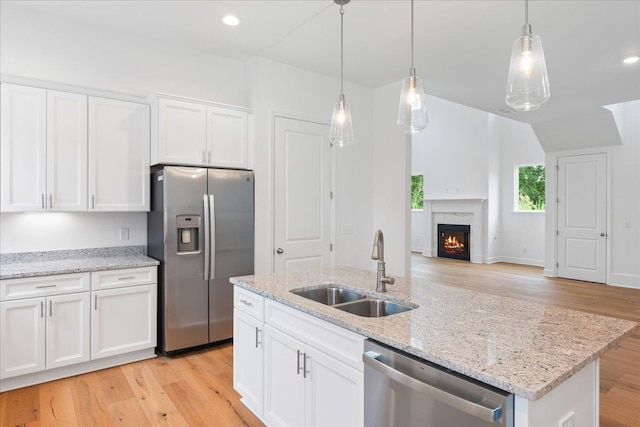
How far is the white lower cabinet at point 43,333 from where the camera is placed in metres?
2.71

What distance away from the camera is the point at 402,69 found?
13.8 feet

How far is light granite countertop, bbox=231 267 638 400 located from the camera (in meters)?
1.13

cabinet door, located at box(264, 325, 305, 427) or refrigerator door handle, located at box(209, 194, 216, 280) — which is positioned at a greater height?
refrigerator door handle, located at box(209, 194, 216, 280)

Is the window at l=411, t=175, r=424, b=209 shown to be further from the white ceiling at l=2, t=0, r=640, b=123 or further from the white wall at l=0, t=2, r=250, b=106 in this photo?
the white wall at l=0, t=2, r=250, b=106

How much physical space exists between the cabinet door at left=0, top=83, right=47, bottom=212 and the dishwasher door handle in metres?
2.96

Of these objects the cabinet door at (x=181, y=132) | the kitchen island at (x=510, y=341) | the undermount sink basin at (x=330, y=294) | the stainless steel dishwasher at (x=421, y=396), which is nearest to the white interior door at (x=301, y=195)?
the cabinet door at (x=181, y=132)

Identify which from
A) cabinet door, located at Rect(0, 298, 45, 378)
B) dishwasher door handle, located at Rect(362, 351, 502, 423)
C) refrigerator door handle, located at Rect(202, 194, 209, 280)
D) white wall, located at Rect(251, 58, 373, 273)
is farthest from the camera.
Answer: white wall, located at Rect(251, 58, 373, 273)

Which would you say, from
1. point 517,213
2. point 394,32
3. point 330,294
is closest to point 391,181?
point 394,32

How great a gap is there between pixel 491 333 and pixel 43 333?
315cm

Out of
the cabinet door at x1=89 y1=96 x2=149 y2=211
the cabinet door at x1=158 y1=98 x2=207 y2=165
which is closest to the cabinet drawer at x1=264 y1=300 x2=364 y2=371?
the cabinet door at x1=158 y1=98 x2=207 y2=165

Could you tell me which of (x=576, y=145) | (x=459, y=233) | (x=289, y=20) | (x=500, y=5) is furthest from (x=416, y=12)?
(x=459, y=233)

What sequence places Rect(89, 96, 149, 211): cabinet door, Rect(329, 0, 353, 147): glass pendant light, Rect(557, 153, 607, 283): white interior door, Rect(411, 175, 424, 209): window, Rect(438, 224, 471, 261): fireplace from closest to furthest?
Rect(329, 0, 353, 147): glass pendant light
Rect(89, 96, 149, 211): cabinet door
Rect(557, 153, 607, 283): white interior door
Rect(438, 224, 471, 261): fireplace
Rect(411, 175, 424, 209): window

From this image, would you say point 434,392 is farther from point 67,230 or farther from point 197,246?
point 67,230

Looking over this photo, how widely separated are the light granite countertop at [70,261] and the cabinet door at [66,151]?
1.59ft
